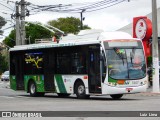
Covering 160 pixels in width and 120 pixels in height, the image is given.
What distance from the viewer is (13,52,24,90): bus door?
1265 inches

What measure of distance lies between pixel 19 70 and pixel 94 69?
775 cm

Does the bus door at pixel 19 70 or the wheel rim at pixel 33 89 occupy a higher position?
the bus door at pixel 19 70

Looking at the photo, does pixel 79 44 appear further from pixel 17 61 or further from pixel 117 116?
pixel 117 116

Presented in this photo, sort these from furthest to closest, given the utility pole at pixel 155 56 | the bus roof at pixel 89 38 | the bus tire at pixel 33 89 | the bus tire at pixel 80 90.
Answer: the utility pole at pixel 155 56, the bus tire at pixel 33 89, the bus tire at pixel 80 90, the bus roof at pixel 89 38

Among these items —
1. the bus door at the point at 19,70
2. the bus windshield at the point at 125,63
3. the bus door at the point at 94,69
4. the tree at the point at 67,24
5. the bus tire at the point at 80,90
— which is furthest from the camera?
the tree at the point at 67,24

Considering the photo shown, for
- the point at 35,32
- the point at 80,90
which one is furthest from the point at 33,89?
the point at 35,32

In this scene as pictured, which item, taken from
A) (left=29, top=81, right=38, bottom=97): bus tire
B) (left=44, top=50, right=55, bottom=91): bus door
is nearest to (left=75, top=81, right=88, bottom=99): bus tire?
(left=44, top=50, right=55, bottom=91): bus door

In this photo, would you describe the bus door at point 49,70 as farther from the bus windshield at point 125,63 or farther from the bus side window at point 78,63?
the bus windshield at point 125,63

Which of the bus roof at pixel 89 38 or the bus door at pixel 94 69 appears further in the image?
the bus roof at pixel 89 38

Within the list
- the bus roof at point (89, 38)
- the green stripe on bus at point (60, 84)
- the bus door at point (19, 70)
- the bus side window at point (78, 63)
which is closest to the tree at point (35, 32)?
the bus door at point (19, 70)

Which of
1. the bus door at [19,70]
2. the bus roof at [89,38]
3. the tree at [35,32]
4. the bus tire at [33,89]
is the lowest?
the bus tire at [33,89]

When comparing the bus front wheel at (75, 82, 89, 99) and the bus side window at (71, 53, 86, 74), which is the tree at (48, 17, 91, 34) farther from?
the bus front wheel at (75, 82, 89, 99)

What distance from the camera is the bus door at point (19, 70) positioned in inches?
1265

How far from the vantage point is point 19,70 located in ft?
106
